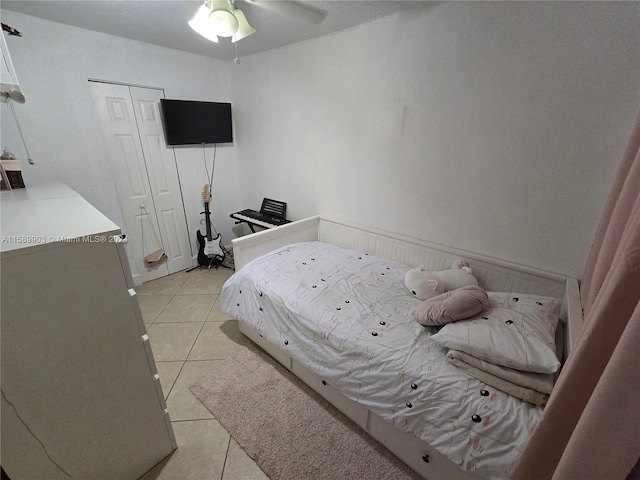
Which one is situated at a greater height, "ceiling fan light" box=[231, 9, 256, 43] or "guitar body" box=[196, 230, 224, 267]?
"ceiling fan light" box=[231, 9, 256, 43]

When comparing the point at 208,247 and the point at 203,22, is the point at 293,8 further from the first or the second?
the point at 208,247

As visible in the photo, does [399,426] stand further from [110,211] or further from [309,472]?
[110,211]

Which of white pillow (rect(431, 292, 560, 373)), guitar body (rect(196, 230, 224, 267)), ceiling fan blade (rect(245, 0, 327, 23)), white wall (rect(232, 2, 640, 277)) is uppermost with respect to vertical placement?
ceiling fan blade (rect(245, 0, 327, 23))

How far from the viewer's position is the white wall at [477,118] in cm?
133

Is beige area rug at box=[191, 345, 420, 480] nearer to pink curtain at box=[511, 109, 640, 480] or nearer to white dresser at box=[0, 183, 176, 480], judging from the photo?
white dresser at box=[0, 183, 176, 480]

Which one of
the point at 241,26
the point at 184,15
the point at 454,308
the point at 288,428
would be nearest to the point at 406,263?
the point at 454,308

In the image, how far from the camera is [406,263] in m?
2.21

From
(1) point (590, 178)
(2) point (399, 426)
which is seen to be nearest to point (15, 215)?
(2) point (399, 426)

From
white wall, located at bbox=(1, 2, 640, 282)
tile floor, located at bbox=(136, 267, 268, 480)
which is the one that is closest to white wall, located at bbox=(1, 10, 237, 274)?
white wall, located at bbox=(1, 2, 640, 282)

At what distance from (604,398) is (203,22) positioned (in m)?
2.13

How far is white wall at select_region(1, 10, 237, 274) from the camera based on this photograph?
1.96 meters

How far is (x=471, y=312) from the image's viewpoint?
133 cm

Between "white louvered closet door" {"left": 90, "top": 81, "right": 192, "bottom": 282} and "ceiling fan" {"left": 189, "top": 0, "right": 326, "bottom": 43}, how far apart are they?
1.48 m
